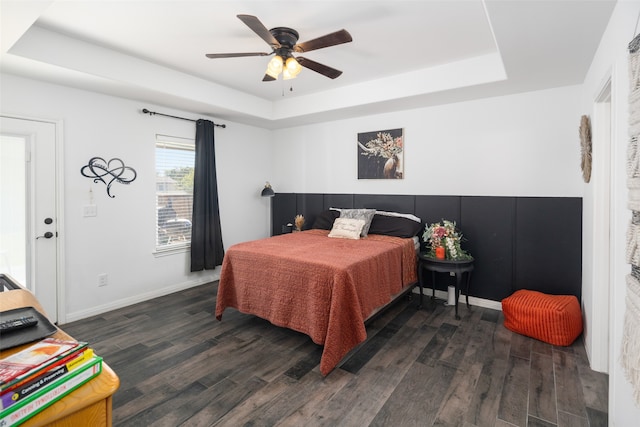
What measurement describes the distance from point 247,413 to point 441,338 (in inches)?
70.8

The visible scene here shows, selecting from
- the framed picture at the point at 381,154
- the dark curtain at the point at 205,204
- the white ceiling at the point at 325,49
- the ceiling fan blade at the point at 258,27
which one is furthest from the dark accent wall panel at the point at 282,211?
the ceiling fan blade at the point at 258,27

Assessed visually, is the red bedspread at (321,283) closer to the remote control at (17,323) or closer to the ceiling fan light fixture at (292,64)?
the ceiling fan light fixture at (292,64)

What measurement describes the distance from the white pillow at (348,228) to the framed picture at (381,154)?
83 centimetres

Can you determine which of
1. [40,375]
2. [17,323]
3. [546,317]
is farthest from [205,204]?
→ [546,317]

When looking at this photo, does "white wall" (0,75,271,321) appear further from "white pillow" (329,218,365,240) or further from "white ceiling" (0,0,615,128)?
"white pillow" (329,218,365,240)

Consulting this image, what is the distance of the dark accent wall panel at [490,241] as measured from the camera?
139 inches

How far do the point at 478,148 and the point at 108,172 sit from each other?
413 centimetres

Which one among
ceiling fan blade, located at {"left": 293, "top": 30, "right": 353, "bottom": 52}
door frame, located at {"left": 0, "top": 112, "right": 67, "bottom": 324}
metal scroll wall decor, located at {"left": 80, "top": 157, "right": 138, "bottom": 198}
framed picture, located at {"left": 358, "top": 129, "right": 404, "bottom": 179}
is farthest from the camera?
framed picture, located at {"left": 358, "top": 129, "right": 404, "bottom": 179}

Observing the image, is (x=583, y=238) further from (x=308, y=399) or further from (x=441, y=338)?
(x=308, y=399)

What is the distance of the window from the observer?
4.06 meters

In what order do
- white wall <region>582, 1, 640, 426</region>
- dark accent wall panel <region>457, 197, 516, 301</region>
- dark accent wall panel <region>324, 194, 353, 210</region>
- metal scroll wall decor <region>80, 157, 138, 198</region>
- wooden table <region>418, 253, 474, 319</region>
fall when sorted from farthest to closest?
dark accent wall panel <region>324, 194, 353, 210</region> → dark accent wall panel <region>457, 197, 516, 301</region> → metal scroll wall decor <region>80, 157, 138, 198</region> → wooden table <region>418, 253, 474, 319</region> → white wall <region>582, 1, 640, 426</region>

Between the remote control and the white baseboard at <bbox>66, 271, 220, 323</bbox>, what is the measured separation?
2579mm

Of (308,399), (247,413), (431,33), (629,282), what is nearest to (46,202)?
(247,413)

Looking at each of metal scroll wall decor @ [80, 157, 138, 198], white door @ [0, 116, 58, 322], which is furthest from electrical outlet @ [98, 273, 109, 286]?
metal scroll wall decor @ [80, 157, 138, 198]
